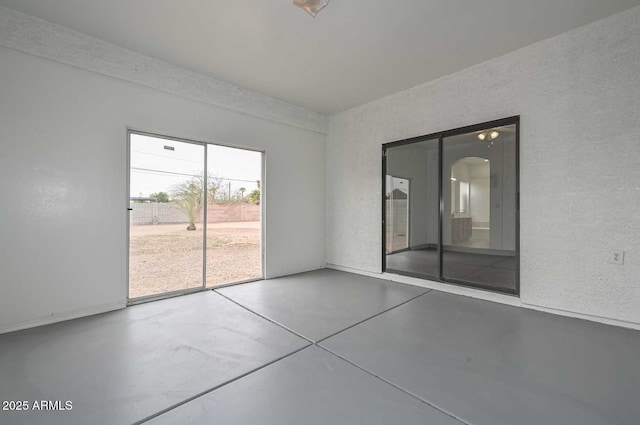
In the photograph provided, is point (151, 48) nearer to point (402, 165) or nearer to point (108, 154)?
point (108, 154)

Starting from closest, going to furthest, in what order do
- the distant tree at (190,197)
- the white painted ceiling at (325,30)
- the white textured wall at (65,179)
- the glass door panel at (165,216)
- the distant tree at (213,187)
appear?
the white painted ceiling at (325,30), the white textured wall at (65,179), the glass door panel at (165,216), the distant tree at (190,197), the distant tree at (213,187)

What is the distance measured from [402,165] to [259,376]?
21.2 ft

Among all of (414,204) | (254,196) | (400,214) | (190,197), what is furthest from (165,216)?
(414,204)

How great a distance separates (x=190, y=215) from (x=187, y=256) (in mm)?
592

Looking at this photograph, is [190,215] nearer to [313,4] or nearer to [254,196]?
[254,196]

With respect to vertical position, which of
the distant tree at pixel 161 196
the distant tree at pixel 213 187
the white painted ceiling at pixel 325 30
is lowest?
the distant tree at pixel 161 196

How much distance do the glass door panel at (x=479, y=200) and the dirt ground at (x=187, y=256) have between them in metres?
4.14

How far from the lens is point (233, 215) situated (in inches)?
176

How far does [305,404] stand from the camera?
1.60 meters

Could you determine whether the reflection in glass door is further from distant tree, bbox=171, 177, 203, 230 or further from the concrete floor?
distant tree, bbox=171, 177, 203, 230

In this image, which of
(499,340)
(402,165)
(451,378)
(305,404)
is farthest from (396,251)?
(305,404)

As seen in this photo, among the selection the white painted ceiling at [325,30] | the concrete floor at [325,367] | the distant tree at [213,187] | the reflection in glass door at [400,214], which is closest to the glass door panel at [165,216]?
the distant tree at [213,187]

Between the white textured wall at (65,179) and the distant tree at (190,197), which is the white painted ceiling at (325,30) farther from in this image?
the distant tree at (190,197)

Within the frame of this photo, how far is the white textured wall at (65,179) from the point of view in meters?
2.59
